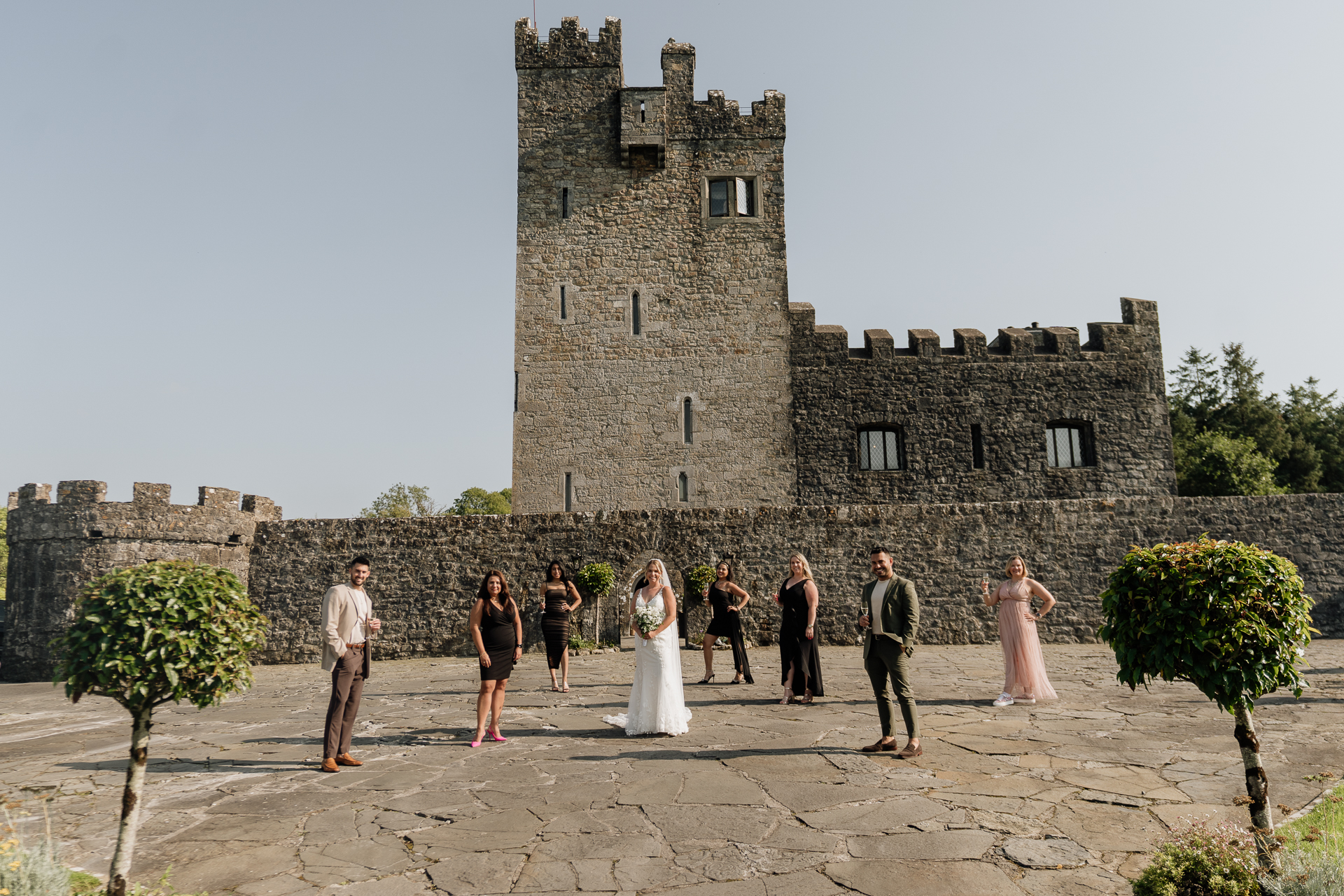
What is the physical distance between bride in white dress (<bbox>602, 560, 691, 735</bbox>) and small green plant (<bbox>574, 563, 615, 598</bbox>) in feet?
23.5

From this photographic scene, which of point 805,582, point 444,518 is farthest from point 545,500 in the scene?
point 805,582

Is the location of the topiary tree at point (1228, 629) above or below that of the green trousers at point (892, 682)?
above

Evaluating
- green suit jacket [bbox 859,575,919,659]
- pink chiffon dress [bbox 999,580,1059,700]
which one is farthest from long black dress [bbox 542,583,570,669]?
pink chiffon dress [bbox 999,580,1059,700]

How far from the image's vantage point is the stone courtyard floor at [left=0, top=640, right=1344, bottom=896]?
14.1ft

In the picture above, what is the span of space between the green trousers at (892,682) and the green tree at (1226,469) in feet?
87.1

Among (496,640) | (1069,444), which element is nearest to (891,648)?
(496,640)

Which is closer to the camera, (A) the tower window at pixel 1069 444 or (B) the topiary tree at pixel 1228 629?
(B) the topiary tree at pixel 1228 629

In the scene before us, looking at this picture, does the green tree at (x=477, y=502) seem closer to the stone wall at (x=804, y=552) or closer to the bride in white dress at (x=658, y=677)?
the stone wall at (x=804, y=552)

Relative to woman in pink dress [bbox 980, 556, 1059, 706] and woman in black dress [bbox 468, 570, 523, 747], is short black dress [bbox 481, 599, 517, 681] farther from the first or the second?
woman in pink dress [bbox 980, 556, 1059, 706]

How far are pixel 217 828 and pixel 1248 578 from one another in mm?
6478

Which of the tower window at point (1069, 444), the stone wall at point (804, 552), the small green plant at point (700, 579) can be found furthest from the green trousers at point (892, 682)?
the tower window at point (1069, 444)

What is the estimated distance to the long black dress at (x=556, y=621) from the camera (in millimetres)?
9969

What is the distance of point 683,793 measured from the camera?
18.5 ft

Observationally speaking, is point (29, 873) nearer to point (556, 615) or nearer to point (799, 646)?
point (556, 615)
